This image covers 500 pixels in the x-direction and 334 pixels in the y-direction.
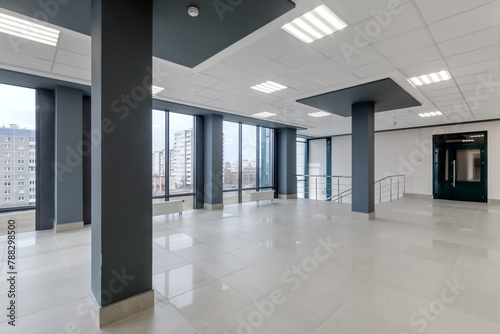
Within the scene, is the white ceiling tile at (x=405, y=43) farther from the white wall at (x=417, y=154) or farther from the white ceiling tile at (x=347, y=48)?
the white wall at (x=417, y=154)

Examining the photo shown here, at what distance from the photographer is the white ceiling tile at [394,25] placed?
2.80 metres

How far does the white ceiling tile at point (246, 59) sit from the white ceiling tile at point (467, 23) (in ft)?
7.61

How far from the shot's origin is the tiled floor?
2.24m

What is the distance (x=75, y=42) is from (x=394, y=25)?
14.3 ft

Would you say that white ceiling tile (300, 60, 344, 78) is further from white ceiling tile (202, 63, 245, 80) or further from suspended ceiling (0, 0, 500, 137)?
white ceiling tile (202, 63, 245, 80)

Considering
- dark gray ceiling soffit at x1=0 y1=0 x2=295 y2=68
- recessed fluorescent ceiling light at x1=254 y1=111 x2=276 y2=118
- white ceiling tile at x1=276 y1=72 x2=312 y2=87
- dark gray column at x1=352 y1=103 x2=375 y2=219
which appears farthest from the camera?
recessed fluorescent ceiling light at x1=254 y1=111 x2=276 y2=118

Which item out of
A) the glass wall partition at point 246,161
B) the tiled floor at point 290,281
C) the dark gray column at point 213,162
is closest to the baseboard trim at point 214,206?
the dark gray column at point 213,162

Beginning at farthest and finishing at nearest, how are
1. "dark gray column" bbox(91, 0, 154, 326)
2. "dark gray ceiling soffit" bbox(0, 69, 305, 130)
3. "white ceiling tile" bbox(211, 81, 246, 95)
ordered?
"white ceiling tile" bbox(211, 81, 246, 95)
"dark gray ceiling soffit" bbox(0, 69, 305, 130)
"dark gray column" bbox(91, 0, 154, 326)

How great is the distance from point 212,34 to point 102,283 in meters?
3.11

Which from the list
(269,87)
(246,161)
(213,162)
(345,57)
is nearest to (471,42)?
(345,57)

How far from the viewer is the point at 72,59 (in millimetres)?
4016

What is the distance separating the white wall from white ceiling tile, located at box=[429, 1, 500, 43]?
8.68 m

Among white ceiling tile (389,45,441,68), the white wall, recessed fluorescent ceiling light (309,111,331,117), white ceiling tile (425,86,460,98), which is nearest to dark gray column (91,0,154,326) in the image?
white ceiling tile (389,45,441,68)

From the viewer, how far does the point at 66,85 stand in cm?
525
